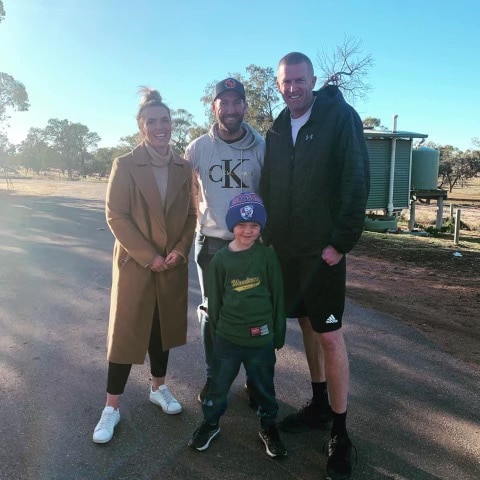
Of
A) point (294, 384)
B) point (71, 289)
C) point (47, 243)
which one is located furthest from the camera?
point (47, 243)

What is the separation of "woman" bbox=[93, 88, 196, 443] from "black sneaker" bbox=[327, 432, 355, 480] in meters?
1.15

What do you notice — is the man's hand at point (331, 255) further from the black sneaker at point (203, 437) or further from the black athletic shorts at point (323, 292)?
the black sneaker at point (203, 437)

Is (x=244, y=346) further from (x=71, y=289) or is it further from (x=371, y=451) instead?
(x=71, y=289)

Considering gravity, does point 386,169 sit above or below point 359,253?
above

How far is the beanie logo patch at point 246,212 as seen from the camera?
2764mm

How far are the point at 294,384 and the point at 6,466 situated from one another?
2138 millimetres

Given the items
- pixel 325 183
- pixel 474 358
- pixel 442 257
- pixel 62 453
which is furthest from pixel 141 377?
pixel 442 257

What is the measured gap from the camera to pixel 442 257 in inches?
367

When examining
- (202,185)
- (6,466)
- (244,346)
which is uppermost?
(202,185)

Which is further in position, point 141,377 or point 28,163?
point 28,163

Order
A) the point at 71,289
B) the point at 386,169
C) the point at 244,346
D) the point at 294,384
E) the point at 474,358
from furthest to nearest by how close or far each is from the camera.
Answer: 1. the point at 386,169
2. the point at 71,289
3. the point at 474,358
4. the point at 294,384
5. the point at 244,346

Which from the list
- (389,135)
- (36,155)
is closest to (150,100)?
(389,135)

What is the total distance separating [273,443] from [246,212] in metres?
1.46

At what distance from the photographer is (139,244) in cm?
296
